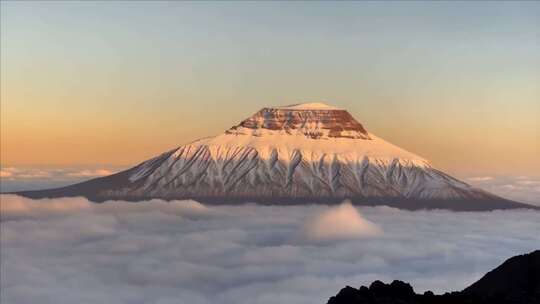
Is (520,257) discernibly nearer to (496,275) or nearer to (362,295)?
(496,275)

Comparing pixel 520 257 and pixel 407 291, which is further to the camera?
pixel 520 257

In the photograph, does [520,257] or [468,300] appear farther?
[520,257]

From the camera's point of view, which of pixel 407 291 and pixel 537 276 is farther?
pixel 537 276

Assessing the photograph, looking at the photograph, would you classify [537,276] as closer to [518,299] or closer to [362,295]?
[518,299]

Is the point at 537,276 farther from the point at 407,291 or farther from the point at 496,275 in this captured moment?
the point at 407,291

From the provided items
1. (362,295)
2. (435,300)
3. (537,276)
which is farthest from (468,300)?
(537,276)

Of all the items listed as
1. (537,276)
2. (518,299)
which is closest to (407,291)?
(518,299)

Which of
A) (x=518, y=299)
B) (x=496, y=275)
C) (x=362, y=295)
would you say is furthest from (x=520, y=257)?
(x=362, y=295)
